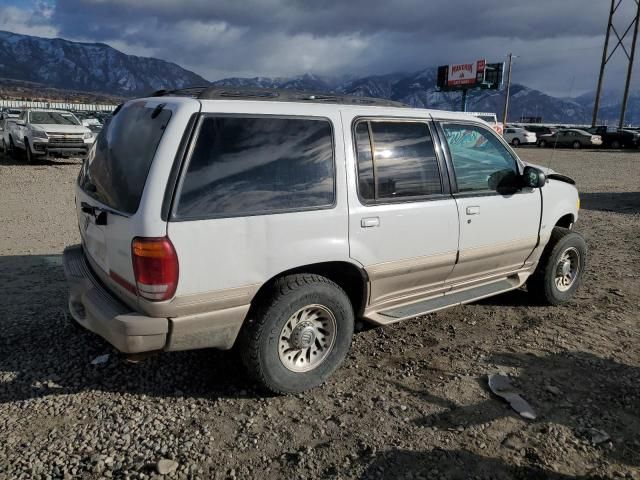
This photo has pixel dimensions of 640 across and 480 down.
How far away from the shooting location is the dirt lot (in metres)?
2.85

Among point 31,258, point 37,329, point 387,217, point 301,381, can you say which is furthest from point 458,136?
point 31,258

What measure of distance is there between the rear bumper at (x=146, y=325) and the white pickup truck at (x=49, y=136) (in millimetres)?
13886

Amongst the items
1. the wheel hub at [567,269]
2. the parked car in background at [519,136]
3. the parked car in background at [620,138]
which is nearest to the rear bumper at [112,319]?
the wheel hub at [567,269]

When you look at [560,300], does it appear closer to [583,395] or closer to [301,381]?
[583,395]

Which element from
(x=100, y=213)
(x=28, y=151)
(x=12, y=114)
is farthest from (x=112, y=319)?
(x=12, y=114)

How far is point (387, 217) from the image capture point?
3633 millimetres

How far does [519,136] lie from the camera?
129 feet

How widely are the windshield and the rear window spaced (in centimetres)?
1471

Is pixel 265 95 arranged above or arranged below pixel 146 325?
above

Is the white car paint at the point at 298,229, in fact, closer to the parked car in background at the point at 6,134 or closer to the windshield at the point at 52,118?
the windshield at the point at 52,118

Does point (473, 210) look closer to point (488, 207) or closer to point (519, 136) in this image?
point (488, 207)

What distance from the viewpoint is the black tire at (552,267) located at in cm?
502

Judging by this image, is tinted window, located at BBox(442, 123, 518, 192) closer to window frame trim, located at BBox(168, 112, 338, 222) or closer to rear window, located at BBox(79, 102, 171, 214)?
window frame trim, located at BBox(168, 112, 338, 222)

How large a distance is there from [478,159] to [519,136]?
38.2 m
